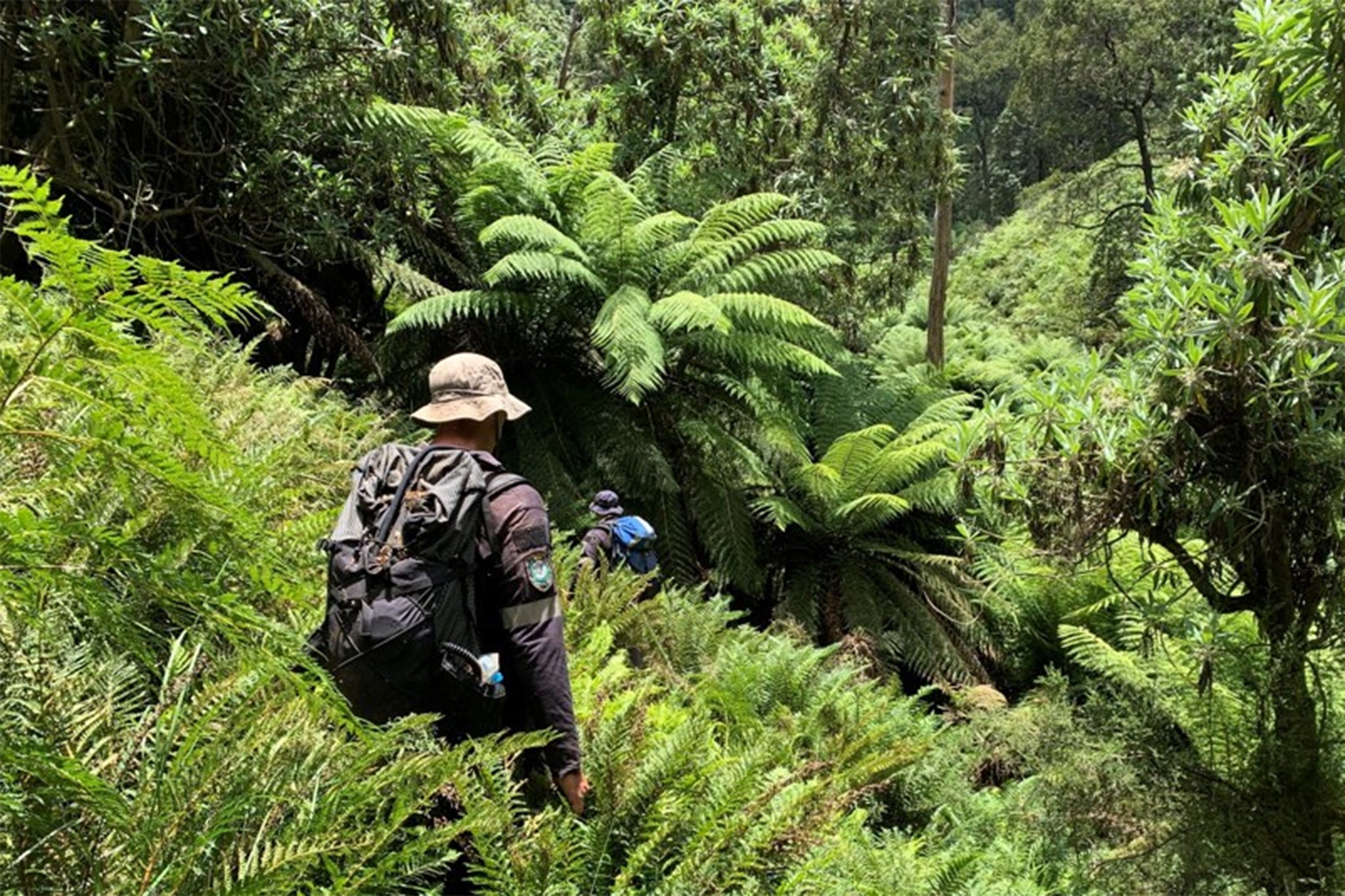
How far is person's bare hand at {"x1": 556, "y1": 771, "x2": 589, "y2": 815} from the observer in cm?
169

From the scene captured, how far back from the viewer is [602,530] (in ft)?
13.5

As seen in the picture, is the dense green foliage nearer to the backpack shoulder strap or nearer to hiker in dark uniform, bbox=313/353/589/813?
hiker in dark uniform, bbox=313/353/589/813

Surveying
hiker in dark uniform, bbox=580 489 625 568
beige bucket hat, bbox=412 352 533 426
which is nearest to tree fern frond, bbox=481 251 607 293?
hiker in dark uniform, bbox=580 489 625 568

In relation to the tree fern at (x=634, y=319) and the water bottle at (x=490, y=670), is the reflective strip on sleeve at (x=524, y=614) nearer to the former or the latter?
the water bottle at (x=490, y=670)

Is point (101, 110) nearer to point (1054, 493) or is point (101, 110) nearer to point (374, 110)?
point (374, 110)

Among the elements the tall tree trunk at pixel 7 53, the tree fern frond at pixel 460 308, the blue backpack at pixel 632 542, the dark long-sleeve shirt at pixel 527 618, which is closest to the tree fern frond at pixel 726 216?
the tree fern frond at pixel 460 308

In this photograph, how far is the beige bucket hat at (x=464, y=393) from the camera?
1.90 m

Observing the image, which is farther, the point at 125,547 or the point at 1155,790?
the point at 1155,790

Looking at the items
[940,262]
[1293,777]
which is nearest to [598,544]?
[1293,777]

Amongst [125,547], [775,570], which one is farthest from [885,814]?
[125,547]

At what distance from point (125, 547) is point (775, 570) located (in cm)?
552

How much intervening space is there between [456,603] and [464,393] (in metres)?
0.52

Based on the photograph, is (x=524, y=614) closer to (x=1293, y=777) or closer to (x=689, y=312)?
(x=1293, y=777)

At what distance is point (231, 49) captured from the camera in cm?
409
